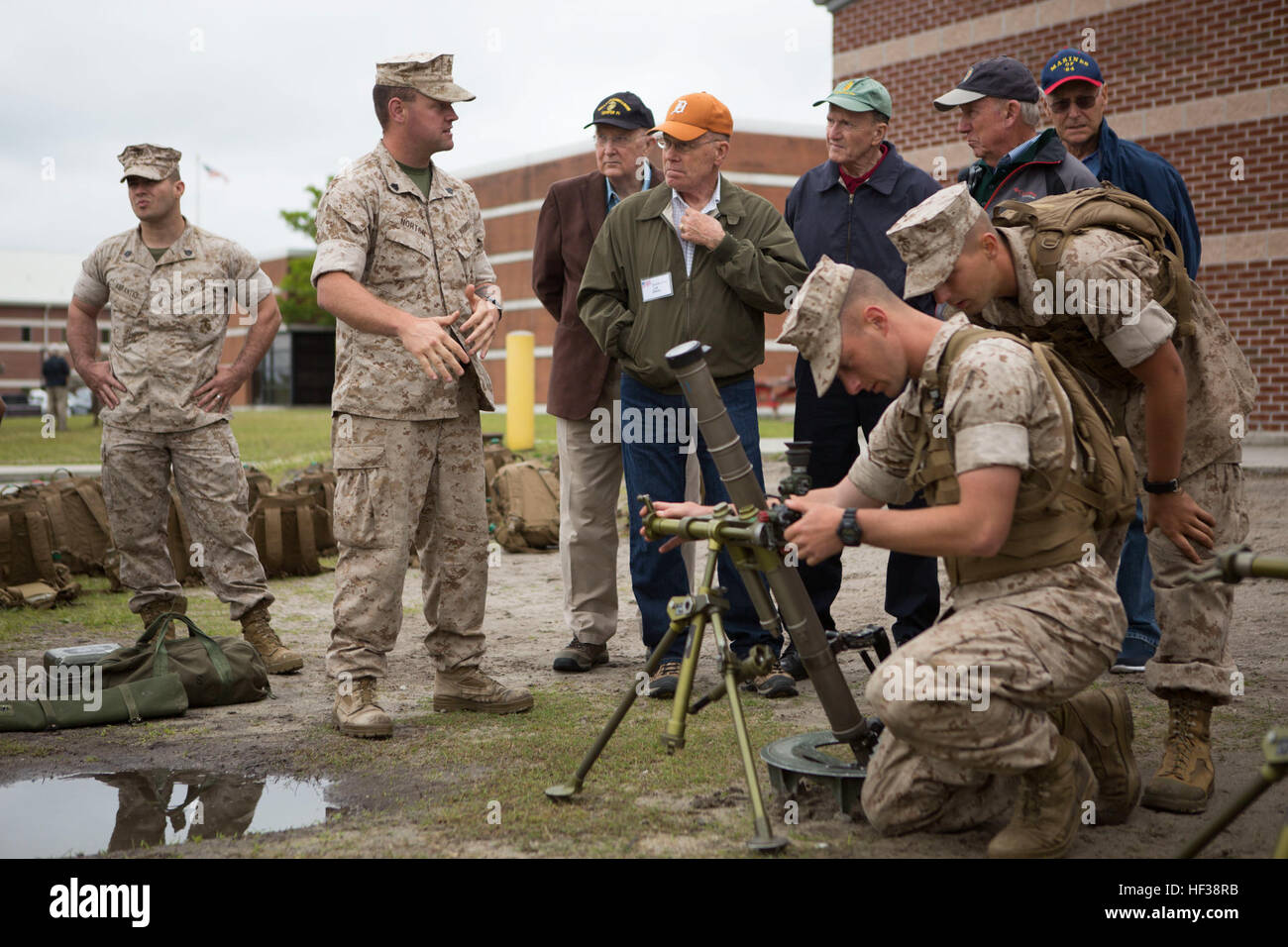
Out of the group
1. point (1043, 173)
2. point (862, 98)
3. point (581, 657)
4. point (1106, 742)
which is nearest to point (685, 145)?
point (862, 98)

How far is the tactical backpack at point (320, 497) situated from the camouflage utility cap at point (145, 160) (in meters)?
3.49

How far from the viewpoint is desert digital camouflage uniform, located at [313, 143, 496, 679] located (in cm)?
463

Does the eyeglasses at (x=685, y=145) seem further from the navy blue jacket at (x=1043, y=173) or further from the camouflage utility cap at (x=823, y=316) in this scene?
the camouflage utility cap at (x=823, y=316)

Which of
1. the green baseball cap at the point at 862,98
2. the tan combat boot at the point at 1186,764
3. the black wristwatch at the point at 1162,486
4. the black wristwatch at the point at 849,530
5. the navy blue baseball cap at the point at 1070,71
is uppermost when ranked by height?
the navy blue baseball cap at the point at 1070,71

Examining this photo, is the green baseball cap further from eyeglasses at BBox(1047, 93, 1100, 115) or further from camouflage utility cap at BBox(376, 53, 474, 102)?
camouflage utility cap at BBox(376, 53, 474, 102)

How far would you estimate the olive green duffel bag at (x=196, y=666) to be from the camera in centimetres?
503

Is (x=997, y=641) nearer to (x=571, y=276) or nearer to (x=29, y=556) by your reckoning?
(x=571, y=276)

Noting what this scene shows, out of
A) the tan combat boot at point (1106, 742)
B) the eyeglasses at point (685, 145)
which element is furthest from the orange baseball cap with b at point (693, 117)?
the tan combat boot at point (1106, 742)

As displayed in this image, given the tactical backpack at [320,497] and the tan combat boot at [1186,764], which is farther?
the tactical backpack at [320,497]

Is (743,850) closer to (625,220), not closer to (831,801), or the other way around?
(831,801)

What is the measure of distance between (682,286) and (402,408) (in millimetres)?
Answer: 1435

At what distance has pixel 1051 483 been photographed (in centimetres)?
318

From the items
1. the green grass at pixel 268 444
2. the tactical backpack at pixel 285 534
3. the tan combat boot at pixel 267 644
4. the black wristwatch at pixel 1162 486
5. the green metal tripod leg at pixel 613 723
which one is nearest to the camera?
the green metal tripod leg at pixel 613 723
